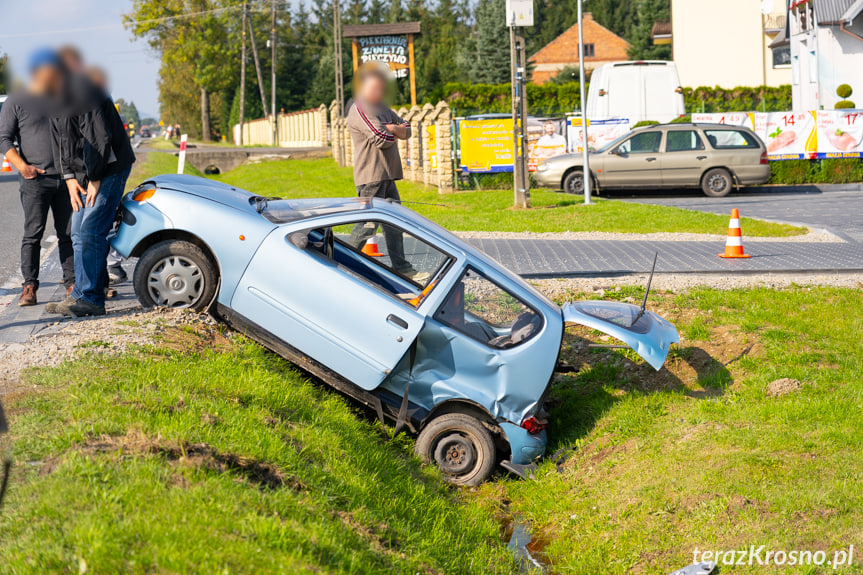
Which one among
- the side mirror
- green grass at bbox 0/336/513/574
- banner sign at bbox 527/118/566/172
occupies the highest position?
banner sign at bbox 527/118/566/172

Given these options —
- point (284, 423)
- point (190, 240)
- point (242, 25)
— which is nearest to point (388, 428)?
point (284, 423)

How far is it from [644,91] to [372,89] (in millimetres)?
18715

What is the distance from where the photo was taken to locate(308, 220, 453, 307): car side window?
20.4 feet

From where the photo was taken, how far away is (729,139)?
21.0 metres

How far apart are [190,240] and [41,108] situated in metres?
1.66

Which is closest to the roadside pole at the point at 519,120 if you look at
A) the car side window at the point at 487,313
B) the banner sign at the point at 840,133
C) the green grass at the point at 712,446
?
the green grass at the point at 712,446

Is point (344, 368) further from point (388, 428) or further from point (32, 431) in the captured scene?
point (32, 431)

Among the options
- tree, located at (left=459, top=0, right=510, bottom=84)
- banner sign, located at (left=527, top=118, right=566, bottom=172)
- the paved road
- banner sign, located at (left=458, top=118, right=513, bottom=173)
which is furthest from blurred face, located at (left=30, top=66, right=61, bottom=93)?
tree, located at (left=459, top=0, right=510, bottom=84)

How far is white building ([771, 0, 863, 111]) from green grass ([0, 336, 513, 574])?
29953 mm

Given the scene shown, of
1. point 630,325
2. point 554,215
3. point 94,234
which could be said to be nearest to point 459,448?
point 630,325

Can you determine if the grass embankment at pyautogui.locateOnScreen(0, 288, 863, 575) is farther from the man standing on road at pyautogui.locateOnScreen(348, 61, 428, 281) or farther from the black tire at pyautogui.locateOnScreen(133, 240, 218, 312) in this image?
the man standing on road at pyautogui.locateOnScreen(348, 61, 428, 281)

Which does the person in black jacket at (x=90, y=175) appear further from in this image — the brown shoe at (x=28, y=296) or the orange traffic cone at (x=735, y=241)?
the orange traffic cone at (x=735, y=241)

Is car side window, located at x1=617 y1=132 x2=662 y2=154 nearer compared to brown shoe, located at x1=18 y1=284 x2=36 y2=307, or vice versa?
brown shoe, located at x1=18 y1=284 x2=36 y2=307

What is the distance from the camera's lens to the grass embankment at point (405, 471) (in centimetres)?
335
